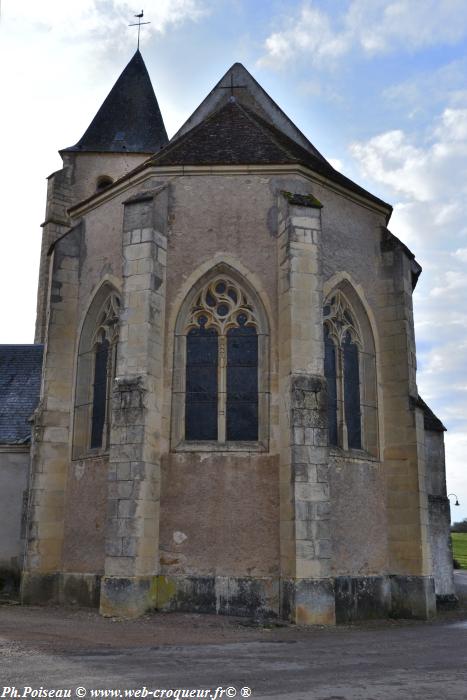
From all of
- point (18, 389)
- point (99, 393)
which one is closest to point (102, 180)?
point (18, 389)

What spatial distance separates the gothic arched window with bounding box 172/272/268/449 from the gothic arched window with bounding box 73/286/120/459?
1713mm

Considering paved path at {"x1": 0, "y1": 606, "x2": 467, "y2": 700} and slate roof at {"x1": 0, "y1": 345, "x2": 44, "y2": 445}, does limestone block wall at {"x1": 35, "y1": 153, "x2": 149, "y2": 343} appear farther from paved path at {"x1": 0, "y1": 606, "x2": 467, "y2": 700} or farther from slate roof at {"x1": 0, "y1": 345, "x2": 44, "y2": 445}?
paved path at {"x1": 0, "y1": 606, "x2": 467, "y2": 700}

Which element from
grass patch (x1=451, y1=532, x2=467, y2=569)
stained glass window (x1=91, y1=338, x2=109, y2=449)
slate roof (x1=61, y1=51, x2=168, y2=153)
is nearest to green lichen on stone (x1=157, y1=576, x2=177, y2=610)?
stained glass window (x1=91, y1=338, x2=109, y2=449)

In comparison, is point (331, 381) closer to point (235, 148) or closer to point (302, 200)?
point (302, 200)

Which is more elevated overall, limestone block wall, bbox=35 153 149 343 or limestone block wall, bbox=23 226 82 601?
limestone block wall, bbox=35 153 149 343

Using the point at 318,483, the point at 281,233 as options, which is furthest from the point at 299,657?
the point at 281,233

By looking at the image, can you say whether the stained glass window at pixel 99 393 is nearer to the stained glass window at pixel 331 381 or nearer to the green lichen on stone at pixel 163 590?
the green lichen on stone at pixel 163 590

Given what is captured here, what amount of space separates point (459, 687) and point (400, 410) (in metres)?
7.05

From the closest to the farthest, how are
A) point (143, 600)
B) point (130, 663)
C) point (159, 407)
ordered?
point (130, 663) < point (143, 600) < point (159, 407)

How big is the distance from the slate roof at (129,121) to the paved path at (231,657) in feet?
59.6

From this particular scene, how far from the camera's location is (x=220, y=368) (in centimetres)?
1185

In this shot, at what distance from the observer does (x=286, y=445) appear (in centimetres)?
1091

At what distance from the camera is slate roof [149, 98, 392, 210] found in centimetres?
1254

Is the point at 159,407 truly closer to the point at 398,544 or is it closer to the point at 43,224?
the point at 398,544
